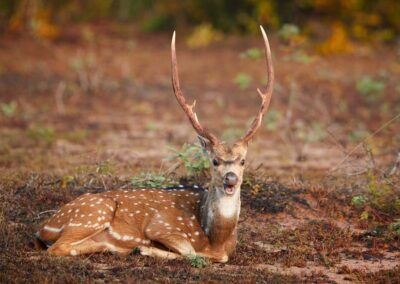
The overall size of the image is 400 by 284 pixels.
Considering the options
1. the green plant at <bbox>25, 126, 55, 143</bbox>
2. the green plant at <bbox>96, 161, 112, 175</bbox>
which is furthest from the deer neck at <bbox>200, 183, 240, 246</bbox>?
the green plant at <bbox>25, 126, 55, 143</bbox>

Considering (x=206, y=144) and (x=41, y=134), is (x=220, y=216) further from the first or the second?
(x=41, y=134)

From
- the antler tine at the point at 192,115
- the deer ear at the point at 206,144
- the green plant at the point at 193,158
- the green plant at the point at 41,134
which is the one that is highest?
the antler tine at the point at 192,115

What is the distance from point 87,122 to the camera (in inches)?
653

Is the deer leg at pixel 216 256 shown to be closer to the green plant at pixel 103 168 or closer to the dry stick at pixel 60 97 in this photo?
the green plant at pixel 103 168

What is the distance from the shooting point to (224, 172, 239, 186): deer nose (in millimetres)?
7301

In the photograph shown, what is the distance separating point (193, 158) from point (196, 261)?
2346mm

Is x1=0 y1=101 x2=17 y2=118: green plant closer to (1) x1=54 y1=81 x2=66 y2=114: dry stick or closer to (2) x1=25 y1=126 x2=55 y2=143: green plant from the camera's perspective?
(1) x1=54 y1=81 x2=66 y2=114: dry stick

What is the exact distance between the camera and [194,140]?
10.8 metres

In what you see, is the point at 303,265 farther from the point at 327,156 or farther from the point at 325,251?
the point at 327,156

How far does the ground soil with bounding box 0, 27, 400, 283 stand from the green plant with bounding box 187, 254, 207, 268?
2.8 inches

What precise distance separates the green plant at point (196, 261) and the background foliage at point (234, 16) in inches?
708

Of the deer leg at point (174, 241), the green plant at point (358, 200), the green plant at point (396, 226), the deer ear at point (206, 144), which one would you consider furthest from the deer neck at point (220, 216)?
the green plant at point (396, 226)

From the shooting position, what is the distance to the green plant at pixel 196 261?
7.28 metres

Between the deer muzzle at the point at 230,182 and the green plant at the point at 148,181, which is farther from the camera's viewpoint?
the green plant at the point at 148,181
